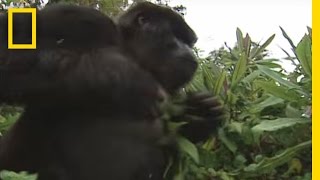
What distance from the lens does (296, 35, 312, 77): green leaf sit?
2.29m

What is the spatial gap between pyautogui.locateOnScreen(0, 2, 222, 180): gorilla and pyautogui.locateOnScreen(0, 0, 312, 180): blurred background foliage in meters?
0.08

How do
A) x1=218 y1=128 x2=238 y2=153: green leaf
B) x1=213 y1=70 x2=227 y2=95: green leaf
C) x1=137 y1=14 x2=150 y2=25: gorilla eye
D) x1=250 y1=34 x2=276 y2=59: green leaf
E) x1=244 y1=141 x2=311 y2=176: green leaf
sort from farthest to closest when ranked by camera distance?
x1=250 y1=34 x2=276 y2=59: green leaf
x1=137 y1=14 x2=150 y2=25: gorilla eye
x1=213 y1=70 x2=227 y2=95: green leaf
x1=218 y1=128 x2=238 y2=153: green leaf
x1=244 y1=141 x2=311 y2=176: green leaf

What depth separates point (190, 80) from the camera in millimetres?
2488

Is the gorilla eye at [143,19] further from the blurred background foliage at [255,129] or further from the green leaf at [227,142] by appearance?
the green leaf at [227,142]

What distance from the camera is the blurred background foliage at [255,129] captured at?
7.11 feet

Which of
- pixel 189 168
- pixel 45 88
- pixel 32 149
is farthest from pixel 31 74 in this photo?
pixel 189 168

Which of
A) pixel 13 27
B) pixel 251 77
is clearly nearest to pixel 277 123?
pixel 251 77

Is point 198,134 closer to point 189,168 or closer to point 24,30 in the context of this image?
point 189,168

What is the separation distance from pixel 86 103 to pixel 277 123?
24.9 inches

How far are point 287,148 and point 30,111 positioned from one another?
895 mm

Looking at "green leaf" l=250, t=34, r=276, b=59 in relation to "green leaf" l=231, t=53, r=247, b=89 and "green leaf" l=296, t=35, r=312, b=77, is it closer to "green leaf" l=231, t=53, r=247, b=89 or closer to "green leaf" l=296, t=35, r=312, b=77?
"green leaf" l=231, t=53, r=247, b=89

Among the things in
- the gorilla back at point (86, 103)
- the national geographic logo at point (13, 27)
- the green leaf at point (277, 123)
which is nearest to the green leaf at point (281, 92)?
the green leaf at point (277, 123)

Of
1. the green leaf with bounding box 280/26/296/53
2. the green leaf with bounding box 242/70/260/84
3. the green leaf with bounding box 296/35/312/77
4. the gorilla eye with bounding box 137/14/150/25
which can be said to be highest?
the gorilla eye with bounding box 137/14/150/25

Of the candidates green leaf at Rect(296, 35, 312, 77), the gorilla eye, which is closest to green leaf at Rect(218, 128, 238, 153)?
green leaf at Rect(296, 35, 312, 77)
